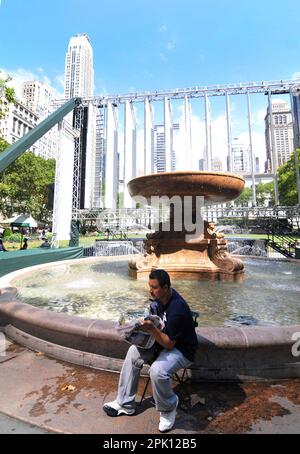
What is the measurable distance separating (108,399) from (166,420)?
0.61m

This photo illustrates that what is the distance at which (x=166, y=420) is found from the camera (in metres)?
2.00

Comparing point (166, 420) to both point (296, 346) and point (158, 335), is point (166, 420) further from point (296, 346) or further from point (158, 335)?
point (296, 346)

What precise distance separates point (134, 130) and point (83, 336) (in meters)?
30.2

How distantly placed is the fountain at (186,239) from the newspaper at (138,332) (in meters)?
5.43

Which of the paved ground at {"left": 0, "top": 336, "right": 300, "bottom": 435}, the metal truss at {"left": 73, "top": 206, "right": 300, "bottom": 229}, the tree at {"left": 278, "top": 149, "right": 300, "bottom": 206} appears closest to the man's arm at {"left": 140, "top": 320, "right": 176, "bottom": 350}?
the paved ground at {"left": 0, "top": 336, "right": 300, "bottom": 435}

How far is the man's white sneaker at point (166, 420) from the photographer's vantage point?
1.97m

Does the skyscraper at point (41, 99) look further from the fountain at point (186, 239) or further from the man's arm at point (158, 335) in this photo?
the man's arm at point (158, 335)

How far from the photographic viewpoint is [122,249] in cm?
1938

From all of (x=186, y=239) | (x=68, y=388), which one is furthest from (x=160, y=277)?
(x=186, y=239)

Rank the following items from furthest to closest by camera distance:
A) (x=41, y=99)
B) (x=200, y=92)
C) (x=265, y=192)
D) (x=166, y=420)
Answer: (x=41, y=99) < (x=265, y=192) < (x=200, y=92) < (x=166, y=420)

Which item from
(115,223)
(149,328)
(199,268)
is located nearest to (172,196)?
(199,268)

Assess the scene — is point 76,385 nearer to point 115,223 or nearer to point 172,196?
point 172,196

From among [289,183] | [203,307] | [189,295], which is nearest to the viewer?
[203,307]
